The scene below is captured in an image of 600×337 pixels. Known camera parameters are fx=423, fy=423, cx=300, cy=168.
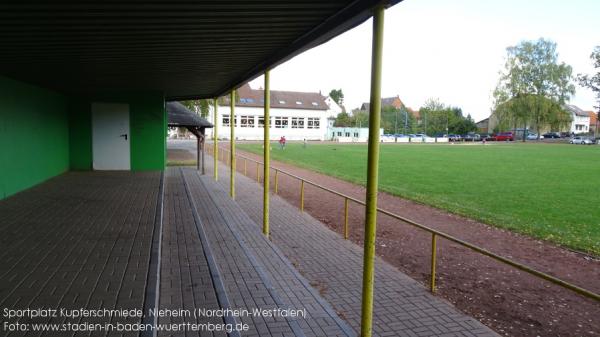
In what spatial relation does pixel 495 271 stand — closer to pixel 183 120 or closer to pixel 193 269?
pixel 193 269

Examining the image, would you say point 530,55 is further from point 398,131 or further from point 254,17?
point 254,17

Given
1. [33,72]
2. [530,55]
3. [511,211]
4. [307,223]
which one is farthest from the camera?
[530,55]

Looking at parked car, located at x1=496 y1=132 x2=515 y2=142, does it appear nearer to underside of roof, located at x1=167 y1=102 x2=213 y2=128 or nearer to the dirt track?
underside of roof, located at x1=167 y1=102 x2=213 y2=128

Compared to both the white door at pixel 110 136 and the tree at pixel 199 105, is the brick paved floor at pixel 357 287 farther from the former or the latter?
the tree at pixel 199 105

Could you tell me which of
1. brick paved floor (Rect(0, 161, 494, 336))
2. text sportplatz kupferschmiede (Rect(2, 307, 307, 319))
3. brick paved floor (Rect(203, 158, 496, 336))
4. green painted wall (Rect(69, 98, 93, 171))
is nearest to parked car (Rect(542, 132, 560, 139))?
green painted wall (Rect(69, 98, 93, 171))

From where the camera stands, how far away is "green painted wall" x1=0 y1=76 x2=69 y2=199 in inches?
359

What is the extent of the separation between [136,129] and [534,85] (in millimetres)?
65956

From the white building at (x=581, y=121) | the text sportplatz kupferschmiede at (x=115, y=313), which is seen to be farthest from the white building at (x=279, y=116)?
the white building at (x=581, y=121)

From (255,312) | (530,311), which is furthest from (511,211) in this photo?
(255,312)

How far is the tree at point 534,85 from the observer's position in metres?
64.1

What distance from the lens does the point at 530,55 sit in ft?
212

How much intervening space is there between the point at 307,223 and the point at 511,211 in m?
6.01

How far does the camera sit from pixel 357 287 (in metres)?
5.71

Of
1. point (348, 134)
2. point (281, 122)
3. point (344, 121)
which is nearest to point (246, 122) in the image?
point (281, 122)
